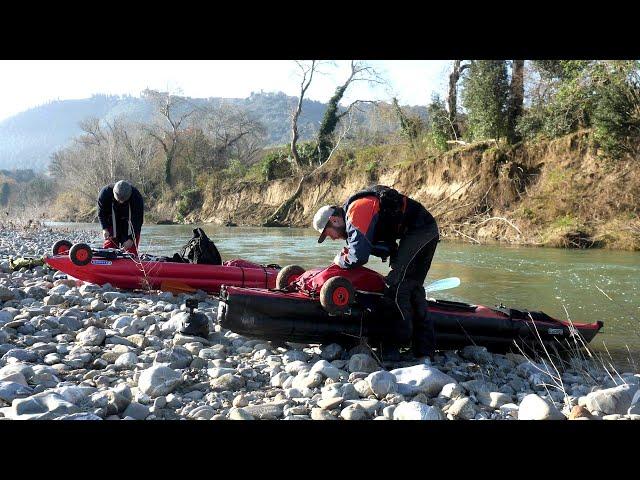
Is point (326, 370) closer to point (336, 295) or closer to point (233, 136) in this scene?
point (336, 295)

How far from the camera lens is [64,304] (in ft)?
19.3

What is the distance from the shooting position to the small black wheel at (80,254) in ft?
23.0

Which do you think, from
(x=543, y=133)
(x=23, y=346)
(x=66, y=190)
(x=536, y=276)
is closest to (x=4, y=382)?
(x=23, y=346)

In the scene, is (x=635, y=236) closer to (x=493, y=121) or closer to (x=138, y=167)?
(x=493, y=121)

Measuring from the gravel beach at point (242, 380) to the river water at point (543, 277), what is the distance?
1.17m

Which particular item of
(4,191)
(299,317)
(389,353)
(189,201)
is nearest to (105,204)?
(299,317)

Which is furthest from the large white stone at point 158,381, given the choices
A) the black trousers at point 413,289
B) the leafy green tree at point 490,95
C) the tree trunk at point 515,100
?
the tree trunk at point 515,100

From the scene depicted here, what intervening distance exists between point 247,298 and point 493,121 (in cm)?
1789

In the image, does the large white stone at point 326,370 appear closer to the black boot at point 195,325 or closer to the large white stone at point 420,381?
the large white stone at point 420,381

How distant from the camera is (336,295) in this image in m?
4.42

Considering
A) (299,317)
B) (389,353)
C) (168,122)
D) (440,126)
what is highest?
(168,122)

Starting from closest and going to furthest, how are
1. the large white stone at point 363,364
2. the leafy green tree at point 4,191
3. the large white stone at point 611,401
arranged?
the large white stone at point 611,401 < the large white stone at point 363,364 < the leafy green tree at point 4,191

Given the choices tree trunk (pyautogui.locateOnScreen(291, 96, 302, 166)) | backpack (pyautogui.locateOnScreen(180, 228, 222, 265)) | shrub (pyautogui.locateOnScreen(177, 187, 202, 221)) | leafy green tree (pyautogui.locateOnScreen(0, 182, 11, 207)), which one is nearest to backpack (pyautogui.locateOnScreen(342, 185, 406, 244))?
backpack (pyautogui.locateOnScreen(180, 228, 222, 265))

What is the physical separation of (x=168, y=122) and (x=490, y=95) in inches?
1053
